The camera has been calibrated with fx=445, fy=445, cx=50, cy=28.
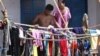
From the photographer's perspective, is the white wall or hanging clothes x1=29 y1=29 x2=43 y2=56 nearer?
hanging clothes x1=29 y1=29 x2=43 y2=56

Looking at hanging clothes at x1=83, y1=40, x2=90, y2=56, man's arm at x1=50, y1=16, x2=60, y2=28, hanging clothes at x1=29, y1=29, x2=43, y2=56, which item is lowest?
hanging clothes at x1=83, y1=40, x2=90, y2=56

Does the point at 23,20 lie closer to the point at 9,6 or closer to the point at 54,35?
the point at 9,6

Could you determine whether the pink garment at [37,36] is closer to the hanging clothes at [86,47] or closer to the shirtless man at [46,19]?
the hanging clothes at [86,47]

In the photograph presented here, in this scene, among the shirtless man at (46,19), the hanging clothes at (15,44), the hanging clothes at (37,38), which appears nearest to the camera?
the hanging clothes at (15,44)

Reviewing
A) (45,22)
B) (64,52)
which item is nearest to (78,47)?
(64,52)

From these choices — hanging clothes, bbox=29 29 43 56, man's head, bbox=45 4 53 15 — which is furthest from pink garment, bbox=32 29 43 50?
man's head, bbox=45 4 53 15

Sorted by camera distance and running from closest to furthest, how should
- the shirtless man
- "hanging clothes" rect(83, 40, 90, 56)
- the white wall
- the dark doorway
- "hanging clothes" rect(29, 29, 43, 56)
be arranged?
"hanging clothes" rect(29, 29, 43, 56) < "hanging clothes" rect(83, 40, 90, 56) < the shirtless man < the white wall < the dark doorway

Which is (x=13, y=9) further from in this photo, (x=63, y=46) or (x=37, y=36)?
(x=37, y=36)

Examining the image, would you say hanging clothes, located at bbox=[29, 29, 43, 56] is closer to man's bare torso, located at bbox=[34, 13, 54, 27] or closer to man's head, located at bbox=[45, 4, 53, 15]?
man's bare torso, located at bbox=[34, 13, 54, 27]

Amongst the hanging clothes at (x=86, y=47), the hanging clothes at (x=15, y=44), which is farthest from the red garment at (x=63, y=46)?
the hanging clothes at (x=15, y=44)

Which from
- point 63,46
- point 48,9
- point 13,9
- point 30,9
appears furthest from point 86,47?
point 30,9

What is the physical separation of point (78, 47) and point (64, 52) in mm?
551

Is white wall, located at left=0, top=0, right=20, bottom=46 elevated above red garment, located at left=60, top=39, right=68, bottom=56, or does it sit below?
above

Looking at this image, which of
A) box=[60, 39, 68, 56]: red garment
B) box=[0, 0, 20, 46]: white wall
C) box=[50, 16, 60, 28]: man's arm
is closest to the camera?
box=[60, 39, 68, 56]: red garment
